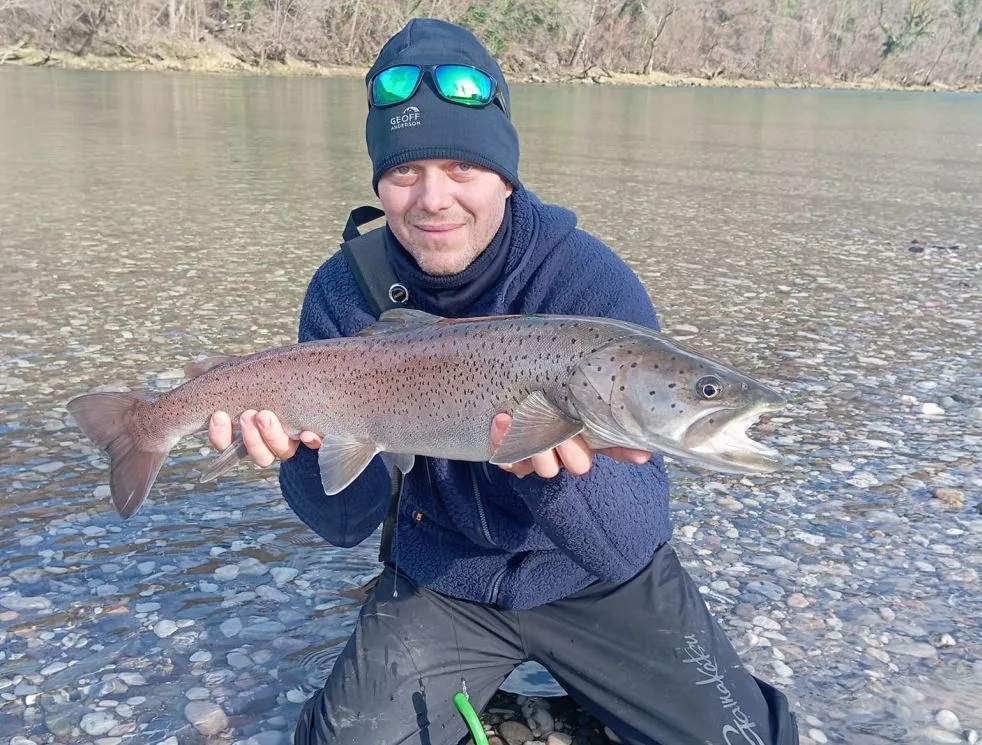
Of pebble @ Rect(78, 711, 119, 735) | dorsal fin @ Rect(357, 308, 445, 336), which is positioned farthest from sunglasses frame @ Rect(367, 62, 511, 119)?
pebble @ Rect(78, 711, 119, 735)

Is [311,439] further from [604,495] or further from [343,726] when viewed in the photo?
[604,495]

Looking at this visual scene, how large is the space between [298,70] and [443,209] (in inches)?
2578

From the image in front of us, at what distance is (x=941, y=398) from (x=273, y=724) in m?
5.25

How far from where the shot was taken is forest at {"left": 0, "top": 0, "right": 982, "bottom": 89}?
5884 centimetres

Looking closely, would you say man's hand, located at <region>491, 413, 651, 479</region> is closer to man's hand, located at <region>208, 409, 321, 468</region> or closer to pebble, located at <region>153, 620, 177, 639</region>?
man's hand, located at <region>208, 409, 321, 468</region>

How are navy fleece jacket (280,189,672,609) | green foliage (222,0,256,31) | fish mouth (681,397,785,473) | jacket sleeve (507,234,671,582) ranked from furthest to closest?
1. green foliage (222,0,256,31)
2. navy fleece jacket (280,189,672,609)
3. jacket sleeve (507,234,671,582)
4. fish mouth (681,397,785,473)

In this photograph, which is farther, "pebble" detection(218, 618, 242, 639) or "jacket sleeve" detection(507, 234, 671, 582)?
"pebble" detection(218, 618, 242, 639)

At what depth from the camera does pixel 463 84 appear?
362 centimetres

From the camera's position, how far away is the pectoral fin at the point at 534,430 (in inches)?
106

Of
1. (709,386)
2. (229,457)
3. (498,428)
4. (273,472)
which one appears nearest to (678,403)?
(709,386)

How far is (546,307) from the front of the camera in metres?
3.49

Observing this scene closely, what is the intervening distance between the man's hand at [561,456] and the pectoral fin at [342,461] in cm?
58

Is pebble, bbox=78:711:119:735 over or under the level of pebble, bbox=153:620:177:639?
under

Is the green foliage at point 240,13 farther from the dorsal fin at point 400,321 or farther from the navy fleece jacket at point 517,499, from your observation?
the dorsal fin at point 400,321
